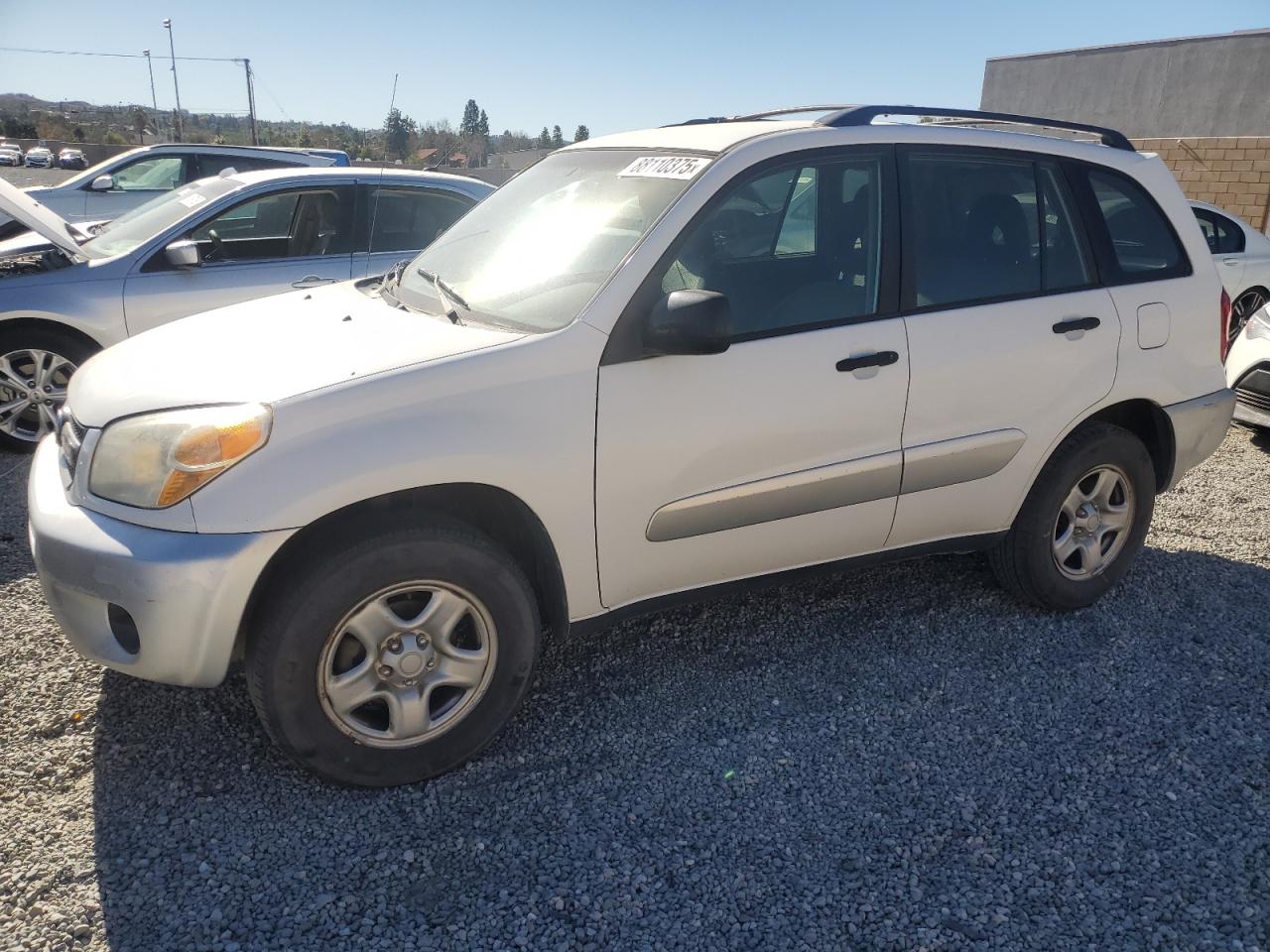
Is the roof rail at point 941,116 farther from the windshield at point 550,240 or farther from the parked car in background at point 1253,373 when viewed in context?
the parked car in background at point 1253,373

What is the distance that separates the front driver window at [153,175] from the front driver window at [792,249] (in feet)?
34.4

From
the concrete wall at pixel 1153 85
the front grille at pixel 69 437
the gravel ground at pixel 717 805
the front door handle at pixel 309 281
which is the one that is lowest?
the gravel ground at pixel 717 805

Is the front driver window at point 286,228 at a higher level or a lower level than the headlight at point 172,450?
higher

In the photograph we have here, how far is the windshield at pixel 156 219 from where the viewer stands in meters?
5.85

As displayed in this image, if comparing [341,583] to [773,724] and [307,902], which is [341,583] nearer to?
[307,902]

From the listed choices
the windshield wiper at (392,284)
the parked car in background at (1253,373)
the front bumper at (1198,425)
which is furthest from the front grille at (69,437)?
the parked car in background at (1253,373)

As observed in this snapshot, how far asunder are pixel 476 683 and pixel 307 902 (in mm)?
716

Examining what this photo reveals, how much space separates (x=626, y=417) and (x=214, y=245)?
4.32 meters

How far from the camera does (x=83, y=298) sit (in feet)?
18.2

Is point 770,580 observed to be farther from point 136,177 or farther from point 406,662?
point 136,177

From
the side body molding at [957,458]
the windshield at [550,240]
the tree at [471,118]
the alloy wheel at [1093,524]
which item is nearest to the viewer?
the windshield at [550,240]

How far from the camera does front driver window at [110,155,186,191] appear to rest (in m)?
11.7

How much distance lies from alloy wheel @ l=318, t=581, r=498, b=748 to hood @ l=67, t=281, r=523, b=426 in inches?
24.9

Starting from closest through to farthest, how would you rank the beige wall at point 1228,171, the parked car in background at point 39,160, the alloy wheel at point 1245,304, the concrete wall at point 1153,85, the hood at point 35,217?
the hood at point 35,217 < the alloy wheel at point 1245,304 < the beige wall at point 1228,171 < the concrete wall at point 1153,85 < the parked car in background at point 39,160
